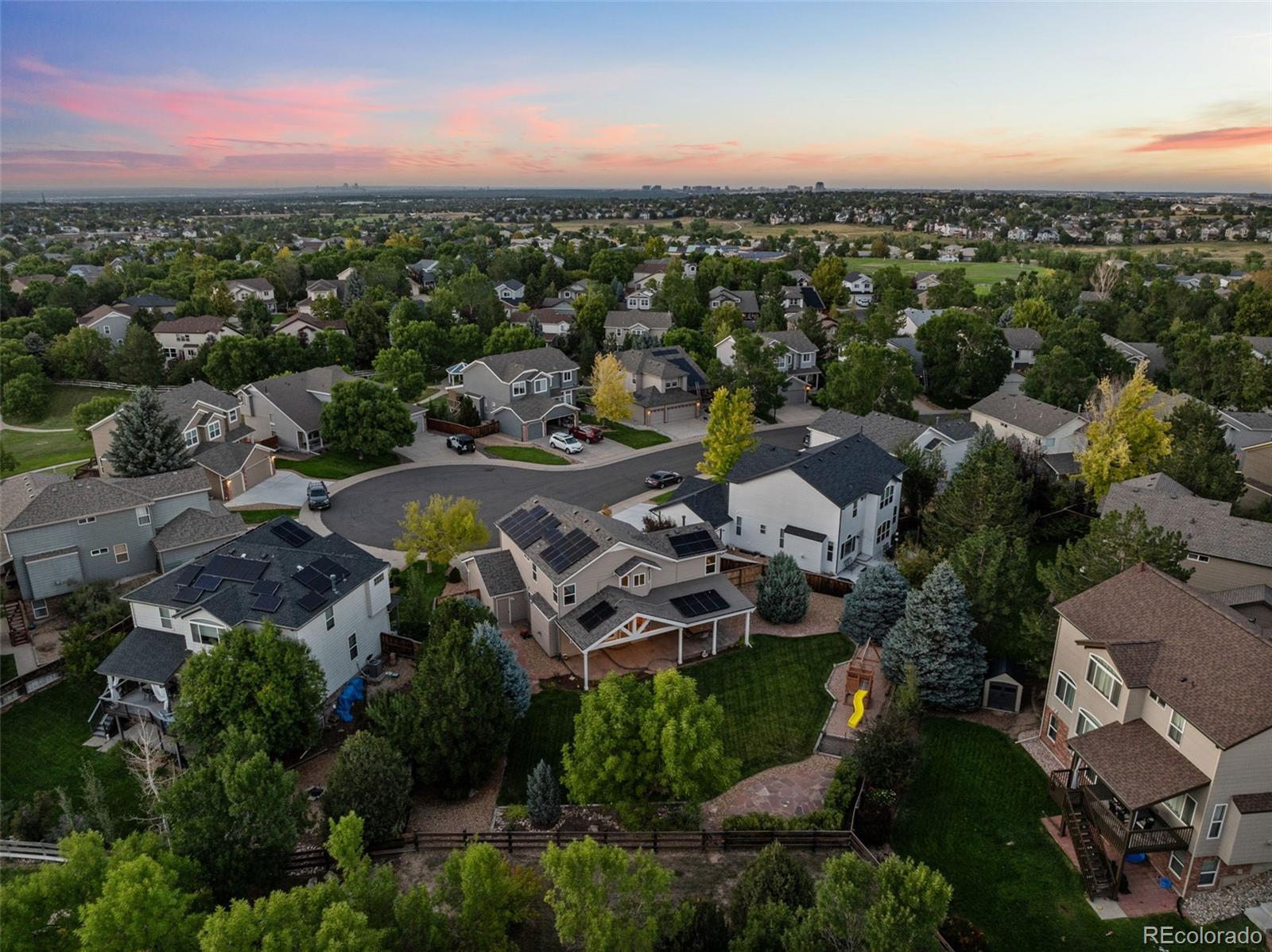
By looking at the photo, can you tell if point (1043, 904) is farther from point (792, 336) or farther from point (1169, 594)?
point (792, 336)

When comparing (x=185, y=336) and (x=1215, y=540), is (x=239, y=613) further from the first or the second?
(x=185, y=336)

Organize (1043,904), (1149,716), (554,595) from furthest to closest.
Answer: (554,595), (1149,716), (1043,904)

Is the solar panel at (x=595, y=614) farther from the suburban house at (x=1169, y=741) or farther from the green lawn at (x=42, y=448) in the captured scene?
the green lawn at (x=42, y=448)

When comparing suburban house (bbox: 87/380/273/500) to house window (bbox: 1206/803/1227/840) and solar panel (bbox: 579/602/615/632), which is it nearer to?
solar panel (bbox: 579/602/615/632)

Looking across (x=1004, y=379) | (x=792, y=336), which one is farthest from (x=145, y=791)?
(x=1004, y=379)

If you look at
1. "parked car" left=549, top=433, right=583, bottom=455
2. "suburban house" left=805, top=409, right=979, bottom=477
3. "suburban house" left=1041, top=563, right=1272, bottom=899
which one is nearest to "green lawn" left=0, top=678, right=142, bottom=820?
"suburban house" left=1041, top=563, right=1272, bottom=899

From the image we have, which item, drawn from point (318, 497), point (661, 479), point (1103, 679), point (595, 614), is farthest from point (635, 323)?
point (1103, 679)

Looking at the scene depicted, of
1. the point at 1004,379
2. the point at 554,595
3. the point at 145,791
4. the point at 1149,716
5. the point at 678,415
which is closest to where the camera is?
the point at 1149,716

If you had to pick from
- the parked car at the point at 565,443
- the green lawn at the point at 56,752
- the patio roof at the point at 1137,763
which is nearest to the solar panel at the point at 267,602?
the green lawn at the point at 56,752
